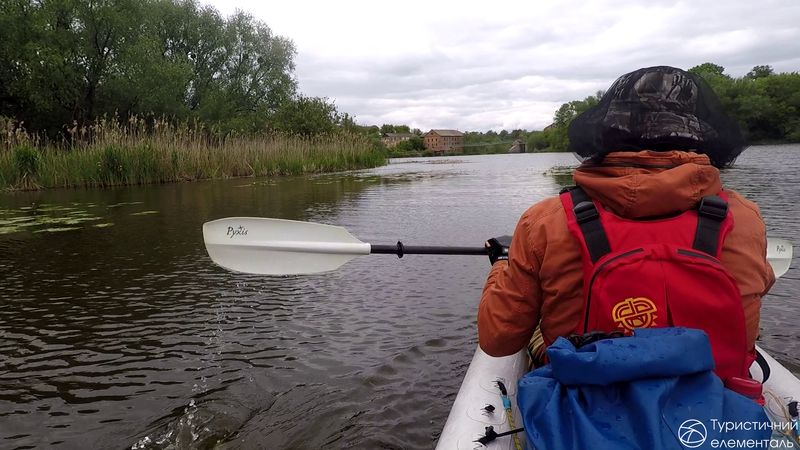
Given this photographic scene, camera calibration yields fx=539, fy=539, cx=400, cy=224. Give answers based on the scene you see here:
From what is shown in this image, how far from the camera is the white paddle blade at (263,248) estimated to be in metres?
3.85

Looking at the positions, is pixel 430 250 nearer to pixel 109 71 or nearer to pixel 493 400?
pixel 493 400

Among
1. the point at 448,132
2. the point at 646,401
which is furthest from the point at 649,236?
the point at 448,132

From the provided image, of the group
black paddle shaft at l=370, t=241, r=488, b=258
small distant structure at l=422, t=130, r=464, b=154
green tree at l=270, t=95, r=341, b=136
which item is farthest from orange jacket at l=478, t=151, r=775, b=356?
small distant structure at l=422, t=130, r=464, b=154

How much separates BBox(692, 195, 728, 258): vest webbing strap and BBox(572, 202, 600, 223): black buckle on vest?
250 millimetres

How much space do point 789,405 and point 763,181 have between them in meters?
12.6

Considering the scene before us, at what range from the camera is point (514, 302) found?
66.3 inches

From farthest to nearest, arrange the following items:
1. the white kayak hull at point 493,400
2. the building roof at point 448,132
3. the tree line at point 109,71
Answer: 1. the building roof at point 448,132
2. the tree line at point 109,71
3. the white kayak hull at point 493,400

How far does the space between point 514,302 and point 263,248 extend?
256 cm

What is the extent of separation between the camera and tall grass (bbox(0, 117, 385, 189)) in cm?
1448

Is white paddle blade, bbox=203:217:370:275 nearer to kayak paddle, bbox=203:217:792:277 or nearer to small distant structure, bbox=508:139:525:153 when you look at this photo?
kayak paddle, bbox=203:217:792:277

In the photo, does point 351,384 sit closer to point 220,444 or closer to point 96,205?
point 220,444

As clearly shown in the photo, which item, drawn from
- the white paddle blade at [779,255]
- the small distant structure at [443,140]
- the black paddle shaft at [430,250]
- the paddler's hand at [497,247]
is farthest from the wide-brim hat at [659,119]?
the small distant structure at [443,140]

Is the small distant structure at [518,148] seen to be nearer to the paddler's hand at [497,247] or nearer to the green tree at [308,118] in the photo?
the green tree at [308,118]

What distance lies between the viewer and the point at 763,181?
12289 mm
